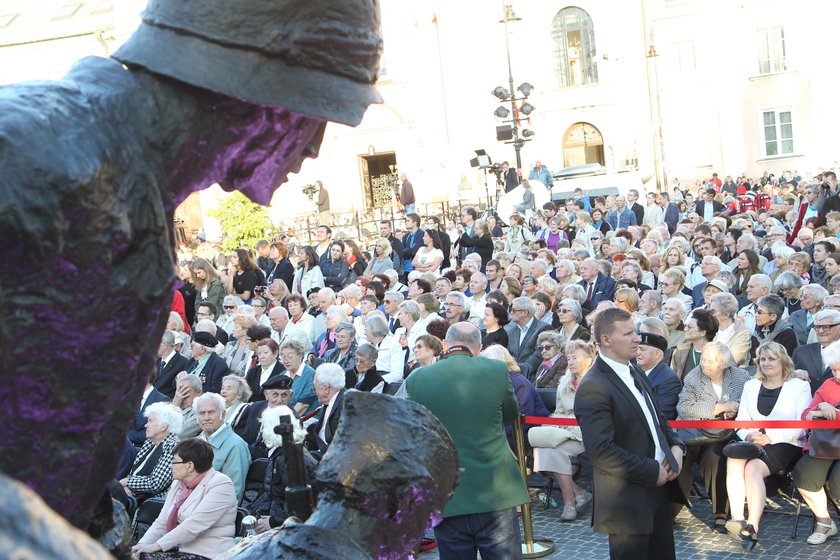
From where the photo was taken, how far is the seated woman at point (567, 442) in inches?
348

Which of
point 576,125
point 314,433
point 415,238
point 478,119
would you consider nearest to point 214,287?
point 415,238

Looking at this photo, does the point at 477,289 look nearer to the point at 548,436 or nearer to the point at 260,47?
the point at 548,436

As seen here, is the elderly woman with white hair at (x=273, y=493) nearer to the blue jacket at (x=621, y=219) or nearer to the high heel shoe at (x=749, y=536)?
the high heel shoe at (x=749, y=536)

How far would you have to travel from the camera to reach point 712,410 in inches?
326

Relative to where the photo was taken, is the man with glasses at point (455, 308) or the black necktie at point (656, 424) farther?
the man with glasses at point (455, 308)

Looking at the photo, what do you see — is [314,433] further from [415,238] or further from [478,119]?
[478,119]

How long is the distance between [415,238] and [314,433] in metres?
9.60

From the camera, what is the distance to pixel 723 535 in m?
8.12

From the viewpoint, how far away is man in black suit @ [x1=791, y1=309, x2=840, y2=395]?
27.9 feet

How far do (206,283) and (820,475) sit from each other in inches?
416

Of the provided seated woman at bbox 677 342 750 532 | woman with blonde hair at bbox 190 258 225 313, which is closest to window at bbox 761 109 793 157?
woman with blonde hair at bbox 190 258 225 313

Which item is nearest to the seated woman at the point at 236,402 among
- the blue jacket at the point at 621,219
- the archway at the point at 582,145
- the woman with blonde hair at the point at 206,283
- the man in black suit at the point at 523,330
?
the man in black suit at the point at 523,330

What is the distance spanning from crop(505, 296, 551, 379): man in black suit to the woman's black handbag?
2818 millimetres

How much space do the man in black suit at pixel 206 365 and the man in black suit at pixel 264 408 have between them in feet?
5.34
